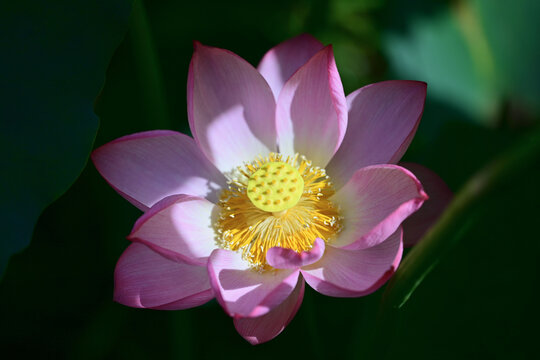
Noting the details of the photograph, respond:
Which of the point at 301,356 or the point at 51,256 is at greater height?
the point at 51,256

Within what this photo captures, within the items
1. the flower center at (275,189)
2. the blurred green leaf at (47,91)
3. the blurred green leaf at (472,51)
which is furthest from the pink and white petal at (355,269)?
the blurred green leaf at (472,51)

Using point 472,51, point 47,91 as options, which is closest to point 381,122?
point 47,91

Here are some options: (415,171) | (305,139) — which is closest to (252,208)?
(305,139)

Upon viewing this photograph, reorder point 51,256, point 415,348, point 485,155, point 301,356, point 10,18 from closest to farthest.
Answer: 1. point 415,348
2. point 10,18
3. point 485,155
4. point 301,356
5. point 51,256

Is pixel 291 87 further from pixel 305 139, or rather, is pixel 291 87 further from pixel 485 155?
pixel 485 155

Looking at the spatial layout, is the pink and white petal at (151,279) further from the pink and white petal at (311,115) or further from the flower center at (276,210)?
the pink and white petal at (311,115)

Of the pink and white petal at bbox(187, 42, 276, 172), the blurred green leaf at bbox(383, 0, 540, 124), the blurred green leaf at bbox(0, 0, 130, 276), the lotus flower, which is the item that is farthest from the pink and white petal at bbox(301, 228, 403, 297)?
the blurred green leaf at bbox(383, 0, 540, 124)
